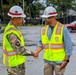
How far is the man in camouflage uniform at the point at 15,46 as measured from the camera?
5.27m

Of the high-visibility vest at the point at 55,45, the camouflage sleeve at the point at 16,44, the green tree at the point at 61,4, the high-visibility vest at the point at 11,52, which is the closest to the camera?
the camouflage sleeve at the point at 16,44

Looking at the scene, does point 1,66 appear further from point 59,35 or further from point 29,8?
point 29,8

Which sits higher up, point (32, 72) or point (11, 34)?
point (11, 34)

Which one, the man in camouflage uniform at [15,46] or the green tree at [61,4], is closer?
the man in camouflage uniform at [15,46]

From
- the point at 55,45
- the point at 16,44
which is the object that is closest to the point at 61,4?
the point at 55,45

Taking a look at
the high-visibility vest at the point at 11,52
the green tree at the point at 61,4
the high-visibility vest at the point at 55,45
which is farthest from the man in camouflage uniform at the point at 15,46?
the green tree at the point at 61,4

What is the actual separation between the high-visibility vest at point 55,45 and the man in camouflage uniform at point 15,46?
484 mm

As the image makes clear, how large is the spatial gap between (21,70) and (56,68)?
0.62 metres

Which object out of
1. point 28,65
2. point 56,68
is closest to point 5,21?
point 28,65

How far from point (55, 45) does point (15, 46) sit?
78 centimetres

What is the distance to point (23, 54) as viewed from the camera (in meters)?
5.29

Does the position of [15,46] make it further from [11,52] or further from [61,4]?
[61,4]

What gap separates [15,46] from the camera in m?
5.25

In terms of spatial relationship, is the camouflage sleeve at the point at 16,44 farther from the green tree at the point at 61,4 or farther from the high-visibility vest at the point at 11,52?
the green tree at the point at 61,4
